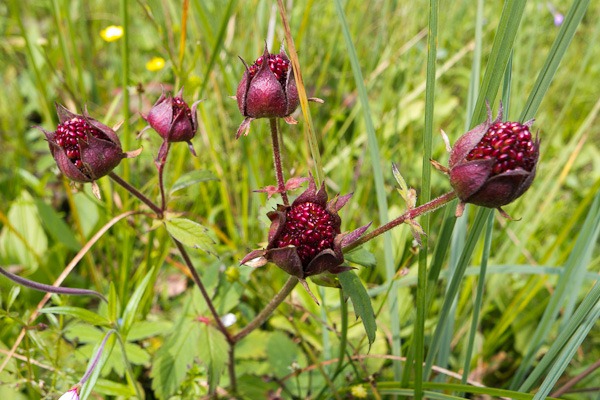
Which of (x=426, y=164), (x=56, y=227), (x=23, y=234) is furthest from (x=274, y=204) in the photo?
(x=23, y=234)

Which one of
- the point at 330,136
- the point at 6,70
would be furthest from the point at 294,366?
the point at 6,70

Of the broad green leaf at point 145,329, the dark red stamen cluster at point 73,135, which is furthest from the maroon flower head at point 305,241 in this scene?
the broad green leaf at point 145,329

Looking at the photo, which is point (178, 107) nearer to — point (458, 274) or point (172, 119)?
point (172, 119)

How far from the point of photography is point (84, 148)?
136 centimetres

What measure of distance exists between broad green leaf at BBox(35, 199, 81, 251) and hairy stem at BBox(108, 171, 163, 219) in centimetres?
108

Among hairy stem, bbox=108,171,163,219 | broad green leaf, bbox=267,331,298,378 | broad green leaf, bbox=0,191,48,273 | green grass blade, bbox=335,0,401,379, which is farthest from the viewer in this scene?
broad green leaf, bbox=0,191,48,273

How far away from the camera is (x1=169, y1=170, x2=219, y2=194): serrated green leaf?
1696mm

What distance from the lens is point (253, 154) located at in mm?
2635

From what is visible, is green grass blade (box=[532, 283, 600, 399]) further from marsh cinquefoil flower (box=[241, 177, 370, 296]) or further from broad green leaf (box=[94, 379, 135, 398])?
broad green leaf (box=[94, 379, 135, 398])

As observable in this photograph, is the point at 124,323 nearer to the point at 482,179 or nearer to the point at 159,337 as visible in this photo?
the point at 159,337

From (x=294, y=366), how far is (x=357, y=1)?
2770 millimetres

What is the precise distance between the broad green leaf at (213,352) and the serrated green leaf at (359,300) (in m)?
0.63

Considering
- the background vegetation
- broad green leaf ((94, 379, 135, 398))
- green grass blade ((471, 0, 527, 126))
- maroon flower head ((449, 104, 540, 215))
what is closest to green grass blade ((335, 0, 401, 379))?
the background vegetation

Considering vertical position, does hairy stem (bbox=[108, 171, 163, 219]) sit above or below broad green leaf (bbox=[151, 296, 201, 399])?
above
